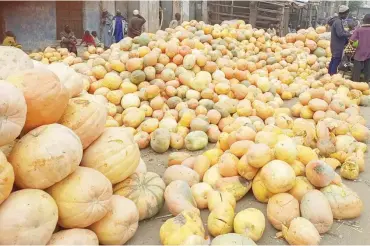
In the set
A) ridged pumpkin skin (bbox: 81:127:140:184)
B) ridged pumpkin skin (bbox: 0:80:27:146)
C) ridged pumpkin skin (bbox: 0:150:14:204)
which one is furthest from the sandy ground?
ridged pumpkin skin (bbox: 0:80:27:146)

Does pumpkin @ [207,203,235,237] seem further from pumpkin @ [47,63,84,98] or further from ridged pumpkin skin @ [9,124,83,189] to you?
pumpkin @ [47,63,84,98]

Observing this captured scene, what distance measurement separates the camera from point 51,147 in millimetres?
2117

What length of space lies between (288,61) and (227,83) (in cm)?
269

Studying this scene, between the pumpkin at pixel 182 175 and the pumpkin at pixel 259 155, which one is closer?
the pumpkin at pixel 259 155

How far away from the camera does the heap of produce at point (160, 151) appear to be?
2.11 meters

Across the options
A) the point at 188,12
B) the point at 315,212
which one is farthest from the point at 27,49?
the point at 315,212

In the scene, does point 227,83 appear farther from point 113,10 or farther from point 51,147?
point 113,10

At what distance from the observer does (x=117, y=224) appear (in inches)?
92.9

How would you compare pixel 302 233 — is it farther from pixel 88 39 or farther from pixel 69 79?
pixel 88 39

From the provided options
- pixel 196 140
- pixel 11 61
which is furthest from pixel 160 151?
pixel 11 61

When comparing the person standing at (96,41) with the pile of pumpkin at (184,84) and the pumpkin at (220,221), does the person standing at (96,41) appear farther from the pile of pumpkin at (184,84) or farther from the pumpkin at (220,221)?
the pumpkin at (220,221)

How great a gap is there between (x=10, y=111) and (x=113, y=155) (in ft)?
2.55

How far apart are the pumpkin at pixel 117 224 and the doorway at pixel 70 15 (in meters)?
12.3

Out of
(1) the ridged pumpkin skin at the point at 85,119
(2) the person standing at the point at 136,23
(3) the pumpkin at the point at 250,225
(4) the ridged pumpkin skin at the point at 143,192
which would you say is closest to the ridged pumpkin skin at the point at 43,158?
(1) the ridged pumpkin skin at the point at 85,119
